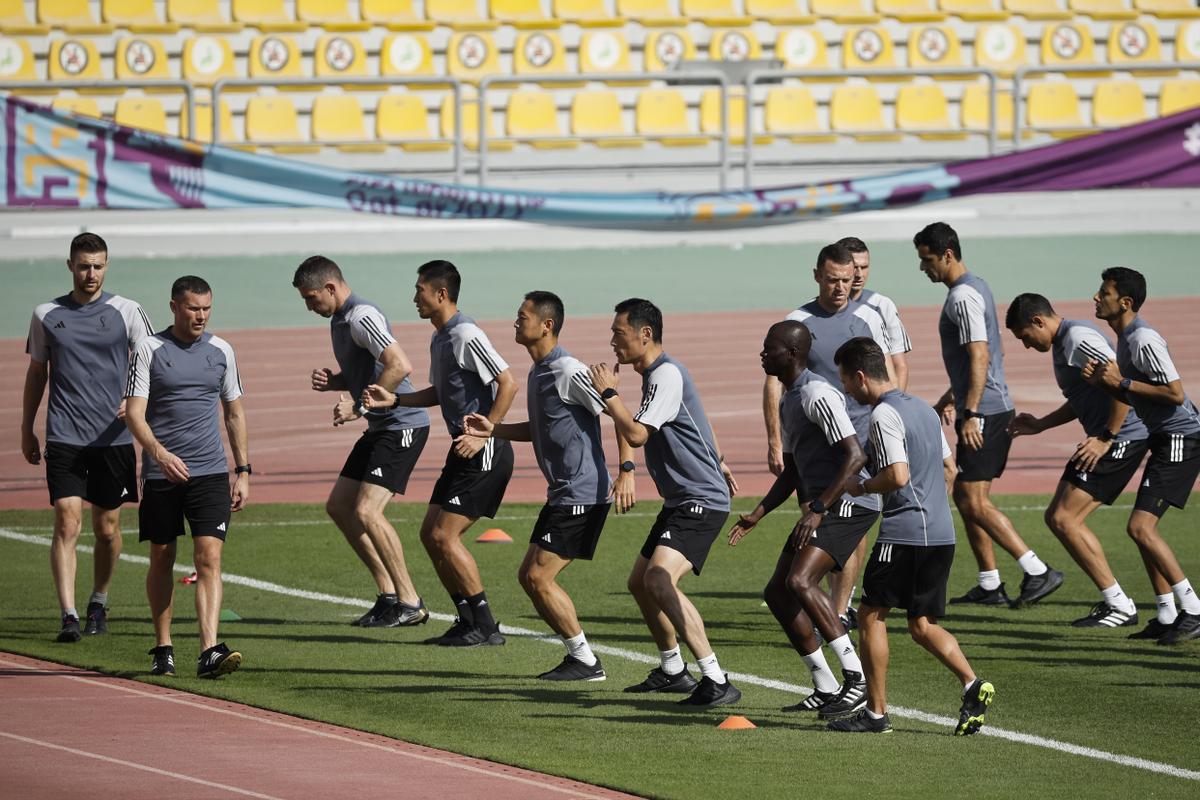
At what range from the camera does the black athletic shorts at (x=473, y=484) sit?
10.7 m

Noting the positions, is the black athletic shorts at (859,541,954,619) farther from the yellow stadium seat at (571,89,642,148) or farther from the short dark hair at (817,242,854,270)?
the yellow stadium seat at (571,89,642,148)

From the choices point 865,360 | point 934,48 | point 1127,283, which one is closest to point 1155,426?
point 1127,283

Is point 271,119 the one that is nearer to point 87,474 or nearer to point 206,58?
point 206,58

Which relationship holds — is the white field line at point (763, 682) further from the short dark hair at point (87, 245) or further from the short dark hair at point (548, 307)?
the short dark hair at point (87, 245)

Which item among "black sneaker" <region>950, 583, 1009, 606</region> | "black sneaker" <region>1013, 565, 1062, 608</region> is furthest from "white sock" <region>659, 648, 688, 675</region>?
"black sneaker" <region>1013, 565, 1062, 608</region>

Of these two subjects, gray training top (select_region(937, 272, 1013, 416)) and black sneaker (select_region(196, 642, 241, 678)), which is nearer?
black sneaker (select_region(196, 642, 241, 678))

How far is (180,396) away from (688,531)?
9.02 feet

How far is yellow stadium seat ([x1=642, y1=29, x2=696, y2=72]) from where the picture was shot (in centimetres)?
2828

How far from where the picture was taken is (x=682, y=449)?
931 cm

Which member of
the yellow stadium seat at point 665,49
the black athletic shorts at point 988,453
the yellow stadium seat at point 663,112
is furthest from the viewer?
the yellow stadium seat at point 665,49

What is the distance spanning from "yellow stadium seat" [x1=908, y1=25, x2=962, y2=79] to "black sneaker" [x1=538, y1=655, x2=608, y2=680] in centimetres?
2063

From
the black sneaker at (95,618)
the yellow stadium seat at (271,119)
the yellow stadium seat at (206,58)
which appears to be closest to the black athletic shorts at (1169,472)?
the black sneaker at (95,618)

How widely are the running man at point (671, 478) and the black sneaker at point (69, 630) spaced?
347 cm

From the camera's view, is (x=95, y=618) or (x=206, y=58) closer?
(x=95, y=618)
